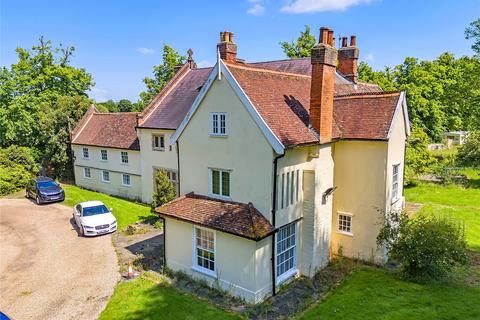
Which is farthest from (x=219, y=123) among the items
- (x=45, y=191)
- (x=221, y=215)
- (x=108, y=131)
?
(x=108, y=131)

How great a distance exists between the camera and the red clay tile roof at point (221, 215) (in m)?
14.2

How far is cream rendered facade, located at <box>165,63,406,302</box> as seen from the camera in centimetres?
1473

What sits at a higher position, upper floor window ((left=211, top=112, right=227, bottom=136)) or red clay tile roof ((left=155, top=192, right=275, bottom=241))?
upper floor window ((left=211, top=112, right=227, bottom=136))

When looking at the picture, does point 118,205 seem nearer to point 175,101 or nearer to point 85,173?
point 175,101

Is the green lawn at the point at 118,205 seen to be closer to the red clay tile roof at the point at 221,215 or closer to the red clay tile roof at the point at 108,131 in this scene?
the red clay tile roof at the point at 108,131

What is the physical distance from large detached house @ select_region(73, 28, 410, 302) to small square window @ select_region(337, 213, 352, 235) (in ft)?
0.18

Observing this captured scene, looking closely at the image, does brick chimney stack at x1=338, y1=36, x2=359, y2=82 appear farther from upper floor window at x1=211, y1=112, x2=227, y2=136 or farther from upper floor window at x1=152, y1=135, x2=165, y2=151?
upper floor window at x1=152, y1=135, x2=165, y2=151

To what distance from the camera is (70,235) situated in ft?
74.4

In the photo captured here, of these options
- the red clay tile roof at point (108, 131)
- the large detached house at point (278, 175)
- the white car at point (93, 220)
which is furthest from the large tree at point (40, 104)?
the large detached house at point (278, 175)

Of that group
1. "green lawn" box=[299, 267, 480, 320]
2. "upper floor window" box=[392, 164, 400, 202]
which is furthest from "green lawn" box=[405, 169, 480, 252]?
"green lawn" box=[299, 267, 480, 320]

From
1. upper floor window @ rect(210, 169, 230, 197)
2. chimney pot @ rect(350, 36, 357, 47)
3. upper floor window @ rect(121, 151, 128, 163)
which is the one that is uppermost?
chimney pot @ rect(350, 36, 357, 47)

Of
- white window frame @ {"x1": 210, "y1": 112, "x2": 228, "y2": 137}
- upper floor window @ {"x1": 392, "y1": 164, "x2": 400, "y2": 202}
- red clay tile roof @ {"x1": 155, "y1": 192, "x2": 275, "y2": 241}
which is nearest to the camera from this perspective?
red clay tile roof @ {"x1": 155, "y1": 192, "x2": 275, "y2": 241}

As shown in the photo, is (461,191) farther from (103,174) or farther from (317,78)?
(103,174)

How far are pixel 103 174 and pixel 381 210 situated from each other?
2703 cm
